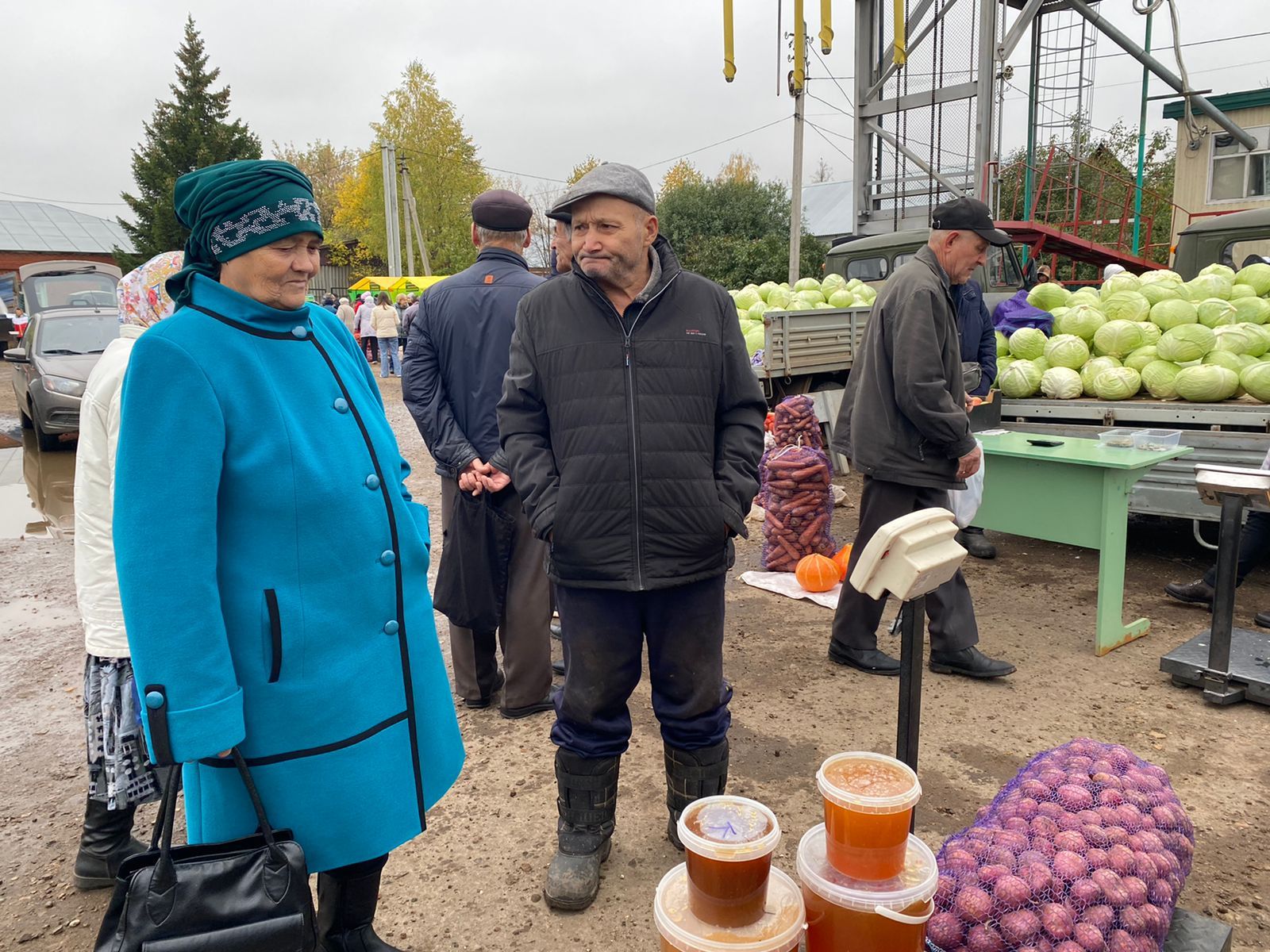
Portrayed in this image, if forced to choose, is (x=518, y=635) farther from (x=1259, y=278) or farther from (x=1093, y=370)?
(x=1259, y=278)

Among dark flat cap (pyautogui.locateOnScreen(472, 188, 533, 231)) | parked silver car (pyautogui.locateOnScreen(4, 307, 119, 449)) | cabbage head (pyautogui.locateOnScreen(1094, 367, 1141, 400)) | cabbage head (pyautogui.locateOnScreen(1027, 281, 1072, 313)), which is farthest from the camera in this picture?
parked silver car (pyautogui.locateOnScreen(4, 307, 119, 449))

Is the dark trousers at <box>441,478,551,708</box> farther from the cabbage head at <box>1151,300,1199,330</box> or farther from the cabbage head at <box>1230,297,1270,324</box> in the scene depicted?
the cabbage head at <box>1230,297,1270,324</box>

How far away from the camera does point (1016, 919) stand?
5.80 ft

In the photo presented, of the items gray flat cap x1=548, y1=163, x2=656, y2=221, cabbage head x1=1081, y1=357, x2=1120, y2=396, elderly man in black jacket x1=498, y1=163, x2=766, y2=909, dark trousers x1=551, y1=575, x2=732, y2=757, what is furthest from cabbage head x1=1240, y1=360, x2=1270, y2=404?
gray flat cap x1=548, y1=163, x2=656, y2=221

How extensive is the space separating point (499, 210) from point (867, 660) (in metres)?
2.77

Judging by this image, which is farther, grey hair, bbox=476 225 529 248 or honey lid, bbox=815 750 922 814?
grey hair, bbox=476 225 529 248

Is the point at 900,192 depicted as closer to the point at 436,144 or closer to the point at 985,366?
the point at 985,366

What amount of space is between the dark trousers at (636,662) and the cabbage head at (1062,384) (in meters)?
4.58

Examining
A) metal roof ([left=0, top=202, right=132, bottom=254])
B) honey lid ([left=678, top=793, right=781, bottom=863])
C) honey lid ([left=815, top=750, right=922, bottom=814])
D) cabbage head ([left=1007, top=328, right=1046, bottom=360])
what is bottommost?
honey lid ([left=678, top=793, right=781, bottom=863])

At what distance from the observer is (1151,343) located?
6.21 m

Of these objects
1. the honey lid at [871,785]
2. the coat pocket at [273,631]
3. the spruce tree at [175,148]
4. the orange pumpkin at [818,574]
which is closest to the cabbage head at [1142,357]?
the orange pumpkin at [818,574]

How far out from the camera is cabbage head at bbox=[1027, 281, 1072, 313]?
7145mm

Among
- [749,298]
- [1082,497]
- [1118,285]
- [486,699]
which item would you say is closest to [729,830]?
[486,699]

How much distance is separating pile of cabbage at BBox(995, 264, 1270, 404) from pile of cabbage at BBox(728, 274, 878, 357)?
107 inches
